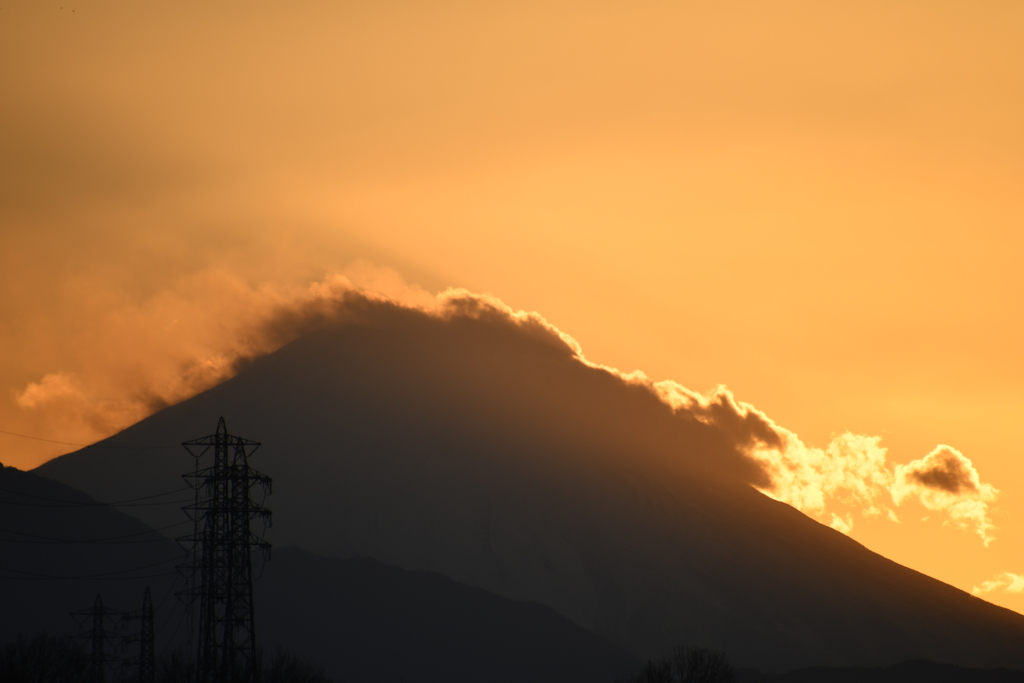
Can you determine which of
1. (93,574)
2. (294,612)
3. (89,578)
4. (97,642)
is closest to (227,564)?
(97,642)

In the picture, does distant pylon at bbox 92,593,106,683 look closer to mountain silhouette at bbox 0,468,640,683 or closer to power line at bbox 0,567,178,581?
mountain silhouette at bbox 0,468,640,683

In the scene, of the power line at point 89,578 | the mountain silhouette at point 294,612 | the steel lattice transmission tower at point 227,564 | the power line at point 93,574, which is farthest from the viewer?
the mountain silhouette at point 294,612

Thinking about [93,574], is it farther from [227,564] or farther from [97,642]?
[227,564]

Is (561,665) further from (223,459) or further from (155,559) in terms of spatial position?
(223,459)

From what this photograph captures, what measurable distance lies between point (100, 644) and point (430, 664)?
139960 millimetres

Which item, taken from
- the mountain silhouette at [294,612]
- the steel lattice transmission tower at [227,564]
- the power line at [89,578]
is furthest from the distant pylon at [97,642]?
the power line at [89,578]

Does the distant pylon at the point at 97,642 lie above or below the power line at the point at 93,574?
below

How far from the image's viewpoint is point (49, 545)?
152125 millimetres

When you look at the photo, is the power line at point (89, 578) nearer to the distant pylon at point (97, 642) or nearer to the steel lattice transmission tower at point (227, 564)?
the distant pylon at point (97, 642)

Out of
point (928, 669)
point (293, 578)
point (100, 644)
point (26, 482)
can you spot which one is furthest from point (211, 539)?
point (293, 578)

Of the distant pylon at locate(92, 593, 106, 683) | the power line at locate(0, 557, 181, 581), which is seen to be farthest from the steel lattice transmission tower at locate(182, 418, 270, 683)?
the power line at locate(0, 557, 181, 581)

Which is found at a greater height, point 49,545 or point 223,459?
point 49,545

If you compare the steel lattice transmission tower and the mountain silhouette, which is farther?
the mountain silhouette

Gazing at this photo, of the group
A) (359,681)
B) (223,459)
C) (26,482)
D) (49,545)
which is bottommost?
(359,681)
